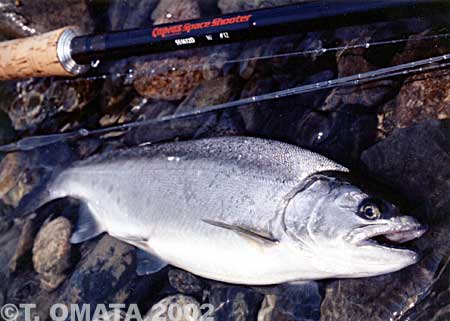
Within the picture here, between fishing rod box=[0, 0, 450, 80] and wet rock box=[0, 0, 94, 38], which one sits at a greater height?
wet rock box=[0, 0, 94, 38]

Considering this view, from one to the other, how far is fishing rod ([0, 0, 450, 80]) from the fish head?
701mm

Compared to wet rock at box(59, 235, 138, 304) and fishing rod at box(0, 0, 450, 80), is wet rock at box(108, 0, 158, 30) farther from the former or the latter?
wet rock at box(59, 235, 138, 304)

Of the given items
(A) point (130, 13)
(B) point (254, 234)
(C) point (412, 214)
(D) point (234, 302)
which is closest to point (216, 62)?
(A) point (130, 13)

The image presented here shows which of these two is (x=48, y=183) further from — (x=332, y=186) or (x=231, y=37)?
(x=332, y=186)

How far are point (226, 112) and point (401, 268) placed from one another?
3.95 ft

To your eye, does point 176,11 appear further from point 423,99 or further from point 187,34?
point 423,99

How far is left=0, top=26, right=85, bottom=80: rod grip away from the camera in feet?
8.74

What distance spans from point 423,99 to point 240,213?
950 mm

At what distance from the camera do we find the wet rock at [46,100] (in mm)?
3102

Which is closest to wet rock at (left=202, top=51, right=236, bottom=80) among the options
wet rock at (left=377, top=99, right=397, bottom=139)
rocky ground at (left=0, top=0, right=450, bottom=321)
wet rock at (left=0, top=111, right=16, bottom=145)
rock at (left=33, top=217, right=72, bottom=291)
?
rocky ground at (left=0, top=0, right=450, bottom=321)

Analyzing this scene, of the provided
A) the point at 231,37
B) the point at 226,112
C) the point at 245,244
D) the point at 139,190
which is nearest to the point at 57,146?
the point at 139,190

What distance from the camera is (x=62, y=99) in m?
3.12

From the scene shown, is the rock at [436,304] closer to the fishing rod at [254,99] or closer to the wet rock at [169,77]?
the fishing rod at [254,99]

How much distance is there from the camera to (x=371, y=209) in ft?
5.80
